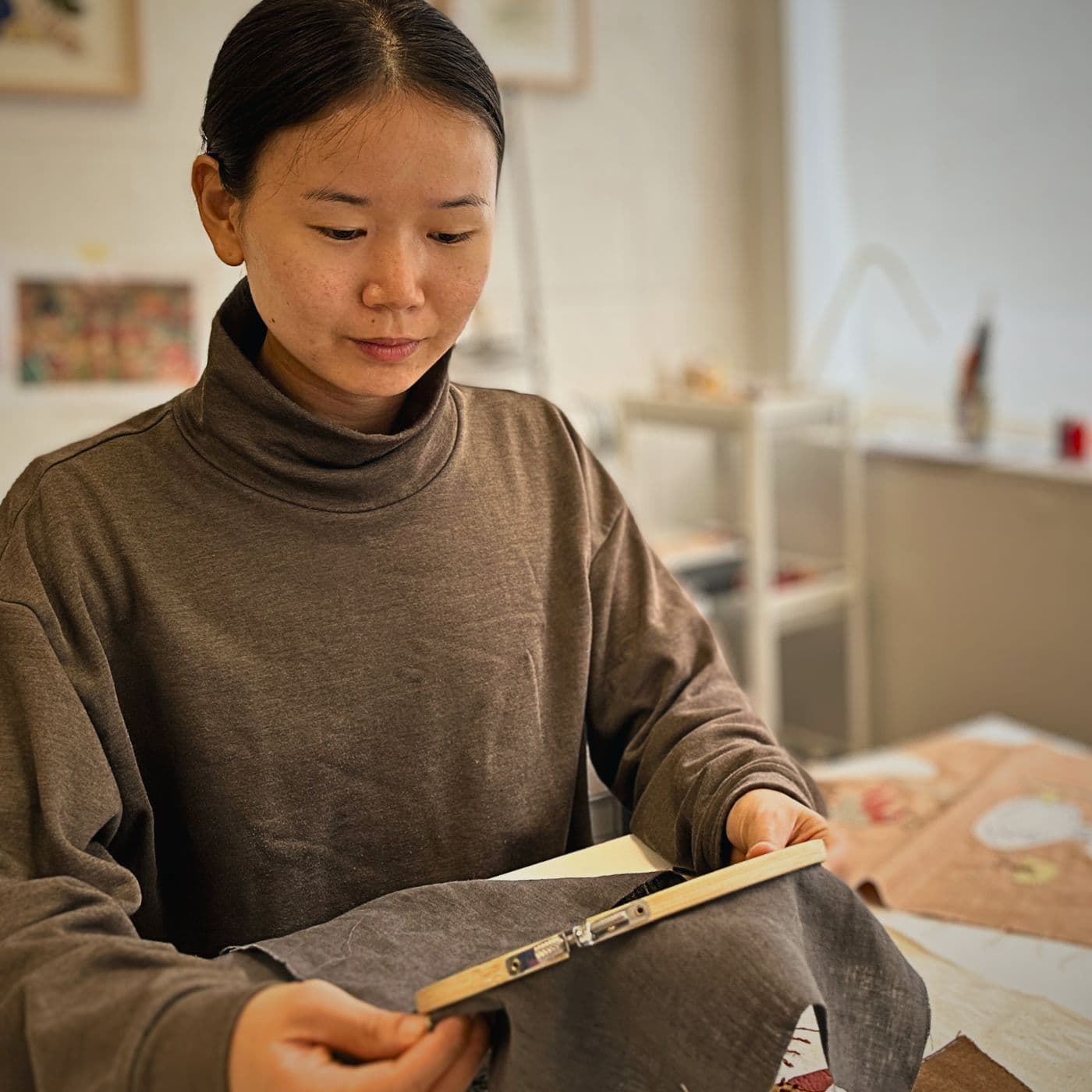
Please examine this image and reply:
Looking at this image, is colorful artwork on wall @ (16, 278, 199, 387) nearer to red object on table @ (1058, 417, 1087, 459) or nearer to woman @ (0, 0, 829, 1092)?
woman @ (0, 0, 829, 1092)

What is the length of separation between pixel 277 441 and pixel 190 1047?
1.32 feet

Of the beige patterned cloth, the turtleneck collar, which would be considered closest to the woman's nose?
the turtleneck collar

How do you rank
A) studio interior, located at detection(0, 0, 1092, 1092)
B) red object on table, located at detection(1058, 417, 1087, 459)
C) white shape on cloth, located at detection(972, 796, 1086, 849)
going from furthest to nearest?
red object on table, located at detection(1058, 417, 1087, 459) < white shape on cloth, located at detection(972, 796, 1086, 849) < studio interior, located at detection(0, 0, 1092, 1092)

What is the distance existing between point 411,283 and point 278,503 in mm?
185

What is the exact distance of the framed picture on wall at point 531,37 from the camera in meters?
2.55

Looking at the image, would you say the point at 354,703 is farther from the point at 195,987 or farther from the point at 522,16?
the point at 522,16

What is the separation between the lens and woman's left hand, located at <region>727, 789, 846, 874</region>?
834 mm

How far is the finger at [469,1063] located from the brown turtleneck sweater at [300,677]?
15 centimetres

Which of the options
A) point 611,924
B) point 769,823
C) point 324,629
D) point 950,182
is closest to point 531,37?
point 950,182

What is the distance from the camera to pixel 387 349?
85 centimetres

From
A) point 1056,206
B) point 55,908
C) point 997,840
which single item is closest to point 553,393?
point 1056,206

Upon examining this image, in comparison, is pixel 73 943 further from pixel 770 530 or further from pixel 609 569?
pixel 770 530

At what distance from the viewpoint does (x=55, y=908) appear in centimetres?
71

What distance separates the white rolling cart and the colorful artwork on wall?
94 cm
